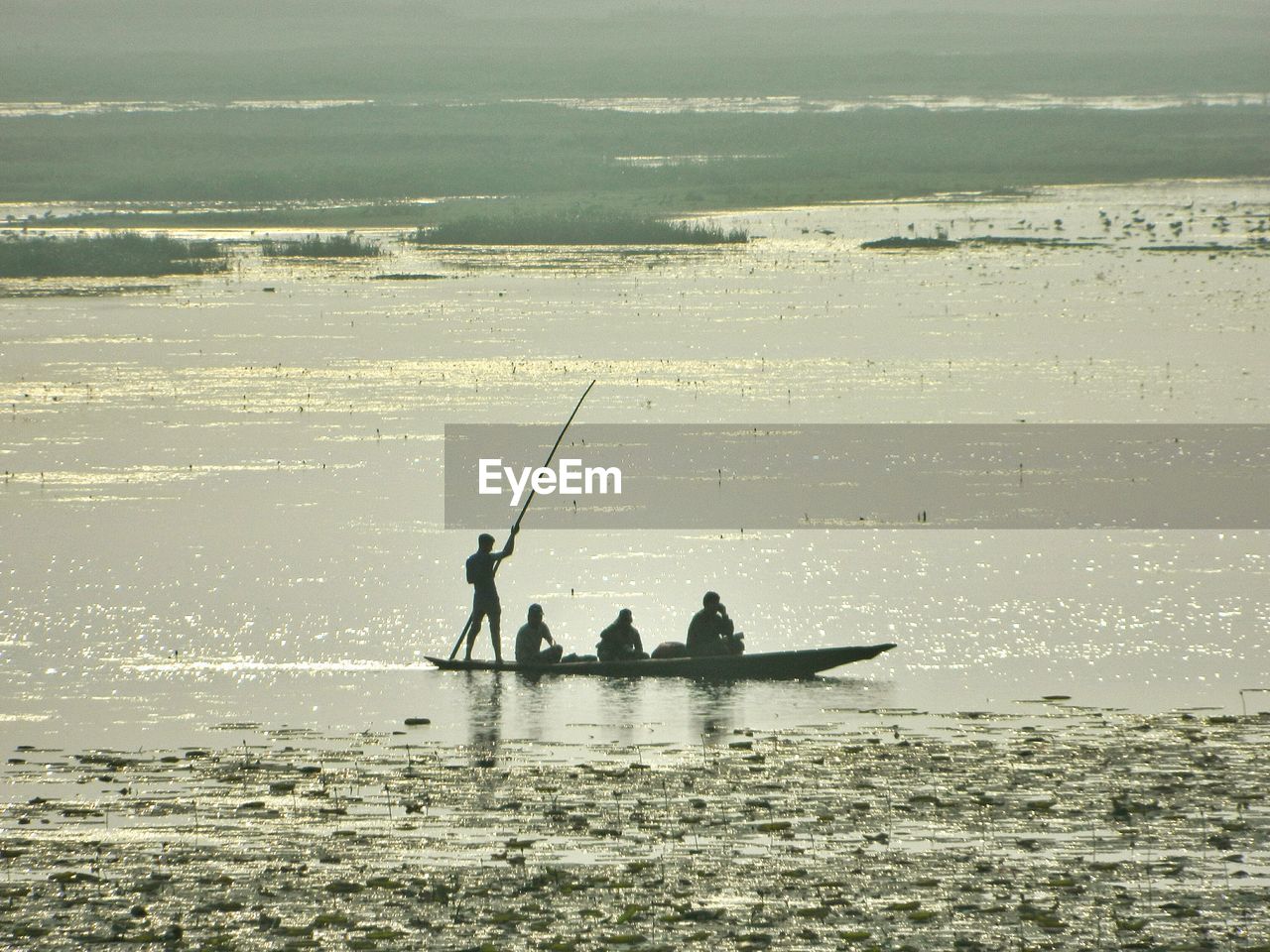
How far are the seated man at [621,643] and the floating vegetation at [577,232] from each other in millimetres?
66531

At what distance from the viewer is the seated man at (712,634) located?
2236 cm

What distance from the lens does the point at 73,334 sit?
60.4 m

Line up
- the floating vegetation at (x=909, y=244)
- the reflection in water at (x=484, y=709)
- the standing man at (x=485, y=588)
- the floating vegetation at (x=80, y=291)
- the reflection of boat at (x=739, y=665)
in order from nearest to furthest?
1. the reflection in water at (x=484, y=709)
2. the reflection of boat at (x=739, y=665)
3. the standing man at (x=485, y=588)
4. the floating vegetation at (x=80, y=291)
5. the floating vegetation at (x=909, y=244)

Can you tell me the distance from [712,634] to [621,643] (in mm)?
1020

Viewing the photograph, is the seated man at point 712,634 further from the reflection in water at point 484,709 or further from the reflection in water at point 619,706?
the reflection in water at point 484,709

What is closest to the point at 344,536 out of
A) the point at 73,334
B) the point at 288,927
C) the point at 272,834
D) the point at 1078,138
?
the point at 272,834

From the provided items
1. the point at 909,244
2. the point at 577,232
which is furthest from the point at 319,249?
the point at 909,244

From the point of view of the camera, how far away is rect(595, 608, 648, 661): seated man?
22.5 m

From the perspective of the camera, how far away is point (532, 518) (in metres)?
34.3

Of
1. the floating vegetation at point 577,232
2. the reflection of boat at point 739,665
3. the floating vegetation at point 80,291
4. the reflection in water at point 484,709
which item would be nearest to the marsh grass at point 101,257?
the floating vegetation at point 80,291

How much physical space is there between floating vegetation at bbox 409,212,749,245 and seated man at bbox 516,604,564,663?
6614 centimetres

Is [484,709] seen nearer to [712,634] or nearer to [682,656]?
[682,656]

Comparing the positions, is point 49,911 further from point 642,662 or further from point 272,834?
point 642,662

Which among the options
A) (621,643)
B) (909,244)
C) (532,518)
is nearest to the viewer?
(621,643)
